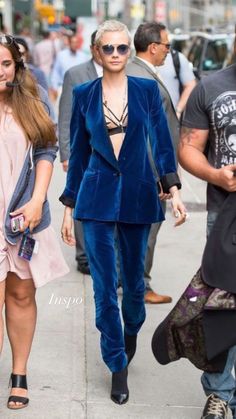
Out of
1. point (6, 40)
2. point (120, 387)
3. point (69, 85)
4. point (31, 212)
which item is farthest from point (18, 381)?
point (69, 85)

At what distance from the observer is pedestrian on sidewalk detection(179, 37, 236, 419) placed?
3977mm

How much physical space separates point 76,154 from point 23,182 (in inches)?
20.4

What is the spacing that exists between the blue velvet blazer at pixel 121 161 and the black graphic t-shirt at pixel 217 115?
0.61m

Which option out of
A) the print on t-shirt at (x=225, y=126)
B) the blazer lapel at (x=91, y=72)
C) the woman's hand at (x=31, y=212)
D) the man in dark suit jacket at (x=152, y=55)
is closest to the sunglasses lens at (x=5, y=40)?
the woman's hand at (x=31, y=212)

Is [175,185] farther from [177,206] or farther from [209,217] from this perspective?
[209,217]

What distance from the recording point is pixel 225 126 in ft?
13.1

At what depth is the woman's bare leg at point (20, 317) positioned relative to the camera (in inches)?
178

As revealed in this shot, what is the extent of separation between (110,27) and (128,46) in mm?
137

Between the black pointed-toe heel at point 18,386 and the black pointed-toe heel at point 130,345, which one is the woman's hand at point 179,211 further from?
the black pointed-toe heel at point 18,386

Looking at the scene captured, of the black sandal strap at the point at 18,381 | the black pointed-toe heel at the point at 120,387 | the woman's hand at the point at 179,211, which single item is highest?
the woman's hand at the point at 179,211

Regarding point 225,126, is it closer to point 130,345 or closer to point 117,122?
point 117,122

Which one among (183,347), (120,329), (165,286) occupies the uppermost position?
(183,347)

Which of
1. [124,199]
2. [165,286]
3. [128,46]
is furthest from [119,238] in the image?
[165,286]

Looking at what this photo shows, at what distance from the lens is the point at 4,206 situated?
4.34m
